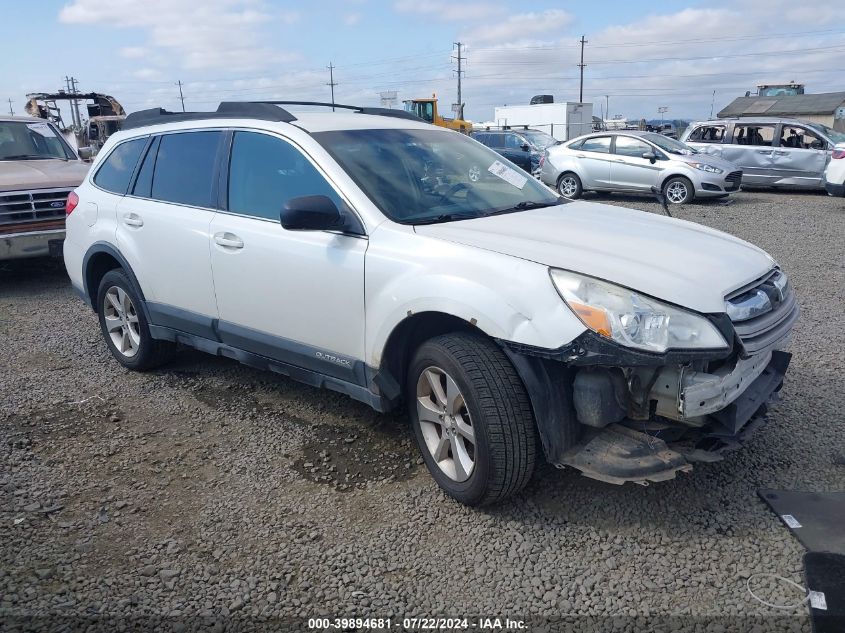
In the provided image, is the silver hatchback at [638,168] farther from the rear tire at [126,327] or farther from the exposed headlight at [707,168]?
the rear tire at [126,327]

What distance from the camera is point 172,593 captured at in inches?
109

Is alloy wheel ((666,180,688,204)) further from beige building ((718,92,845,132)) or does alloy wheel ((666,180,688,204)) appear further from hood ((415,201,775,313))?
beige building ((718,92,845,132))

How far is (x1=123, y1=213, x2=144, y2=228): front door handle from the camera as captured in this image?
477 cm

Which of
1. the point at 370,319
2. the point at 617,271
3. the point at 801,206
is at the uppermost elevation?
the point at 617,271

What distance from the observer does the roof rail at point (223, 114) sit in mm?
4113

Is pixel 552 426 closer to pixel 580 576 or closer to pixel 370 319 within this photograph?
pixel 580 576

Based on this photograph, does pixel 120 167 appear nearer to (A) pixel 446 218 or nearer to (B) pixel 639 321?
(A) pixel 446 218

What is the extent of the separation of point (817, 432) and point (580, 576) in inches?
76.5

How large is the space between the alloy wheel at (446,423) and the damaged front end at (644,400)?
40 cm

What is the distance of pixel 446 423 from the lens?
10.7ft

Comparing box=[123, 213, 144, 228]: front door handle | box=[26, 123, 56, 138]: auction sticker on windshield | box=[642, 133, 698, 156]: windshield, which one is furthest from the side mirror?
box=[642, 133, 698, 156]: windshield

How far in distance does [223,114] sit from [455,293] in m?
2.26

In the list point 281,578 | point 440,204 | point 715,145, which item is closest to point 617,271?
point 440,204

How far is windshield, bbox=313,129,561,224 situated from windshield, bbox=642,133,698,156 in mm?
11339
